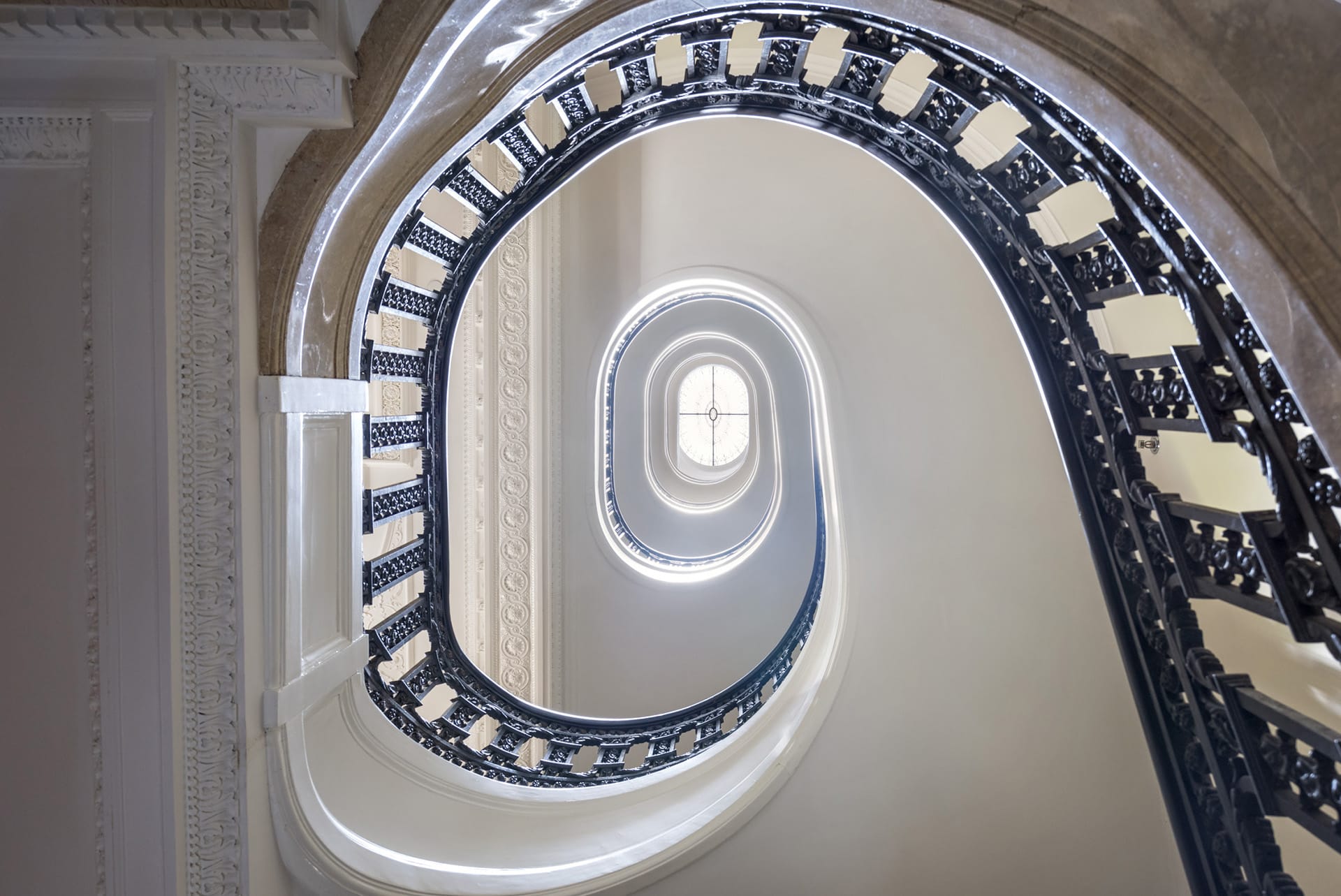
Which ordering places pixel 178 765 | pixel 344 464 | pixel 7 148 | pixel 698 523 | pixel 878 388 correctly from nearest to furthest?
pixel 7 148 → pixel 178 765 → pixel 344 464 → pixel 878 388 → pixel 698 523

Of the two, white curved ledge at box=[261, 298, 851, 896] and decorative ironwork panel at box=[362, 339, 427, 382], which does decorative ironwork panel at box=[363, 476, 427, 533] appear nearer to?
white curved ledge at box=[261, 298, 851, 896]

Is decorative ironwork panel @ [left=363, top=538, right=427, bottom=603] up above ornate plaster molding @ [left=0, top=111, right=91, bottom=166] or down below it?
below

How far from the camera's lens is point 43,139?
2.02m

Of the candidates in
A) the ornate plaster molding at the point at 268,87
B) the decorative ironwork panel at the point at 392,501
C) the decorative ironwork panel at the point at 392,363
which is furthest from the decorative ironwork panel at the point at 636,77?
the decorative ironwork panel at the point at 392,501

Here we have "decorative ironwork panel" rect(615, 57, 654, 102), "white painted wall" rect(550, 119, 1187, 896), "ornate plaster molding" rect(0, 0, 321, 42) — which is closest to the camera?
"ornate plaster molding" rect(0, 0, 321, 42)

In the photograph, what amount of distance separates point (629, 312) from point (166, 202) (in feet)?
17.8

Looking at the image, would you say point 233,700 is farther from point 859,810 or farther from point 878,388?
point 878,388

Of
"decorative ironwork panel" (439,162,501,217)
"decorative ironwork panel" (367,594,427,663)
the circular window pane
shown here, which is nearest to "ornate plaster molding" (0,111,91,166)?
"decorative ironwork panel" (439,162,501,217)

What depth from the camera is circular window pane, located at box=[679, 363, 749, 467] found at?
12.1 metres

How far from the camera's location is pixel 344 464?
2812 millimetres

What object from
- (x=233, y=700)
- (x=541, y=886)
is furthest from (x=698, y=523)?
(x=233, y=700)

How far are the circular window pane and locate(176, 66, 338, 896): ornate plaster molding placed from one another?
9.87 m

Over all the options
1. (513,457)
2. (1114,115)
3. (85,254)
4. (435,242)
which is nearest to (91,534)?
(85,254)

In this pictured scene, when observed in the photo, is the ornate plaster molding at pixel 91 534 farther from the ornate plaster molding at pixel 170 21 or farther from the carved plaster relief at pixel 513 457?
the carved plaster relief at pixel 513 457
